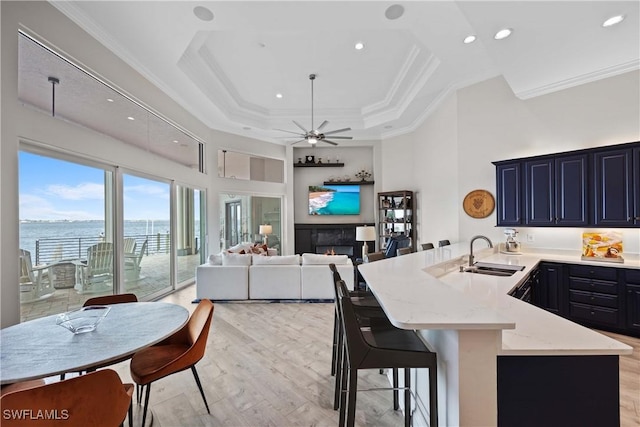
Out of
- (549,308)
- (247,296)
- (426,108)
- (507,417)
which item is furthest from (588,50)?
(247,296)

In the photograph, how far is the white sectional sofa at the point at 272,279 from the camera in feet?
14.4

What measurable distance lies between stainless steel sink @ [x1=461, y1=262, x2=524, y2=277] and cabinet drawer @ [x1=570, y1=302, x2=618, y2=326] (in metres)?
1.16

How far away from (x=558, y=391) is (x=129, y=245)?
4824 millimetres

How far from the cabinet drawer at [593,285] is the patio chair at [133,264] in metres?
5.94

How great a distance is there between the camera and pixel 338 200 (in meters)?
7.57

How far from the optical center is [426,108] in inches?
221

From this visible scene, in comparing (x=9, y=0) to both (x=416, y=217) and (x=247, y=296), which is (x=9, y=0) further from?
(x=416, y=217)

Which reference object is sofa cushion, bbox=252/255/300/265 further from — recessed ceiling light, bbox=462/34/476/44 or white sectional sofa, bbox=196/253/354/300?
recessed ceiling light, bbox=462/34/476/44

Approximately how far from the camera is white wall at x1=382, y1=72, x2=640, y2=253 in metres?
3.45

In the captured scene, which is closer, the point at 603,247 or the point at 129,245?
the point at 603,247

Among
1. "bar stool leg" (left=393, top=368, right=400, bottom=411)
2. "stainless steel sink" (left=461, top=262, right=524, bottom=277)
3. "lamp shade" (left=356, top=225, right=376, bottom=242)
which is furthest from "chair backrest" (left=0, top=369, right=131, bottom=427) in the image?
"lamp shade" (left=356, top=225, right=376, bottom=242)

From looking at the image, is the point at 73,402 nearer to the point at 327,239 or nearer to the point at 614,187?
the point at 614,187

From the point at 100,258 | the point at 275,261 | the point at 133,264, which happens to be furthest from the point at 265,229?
the point at 100,258

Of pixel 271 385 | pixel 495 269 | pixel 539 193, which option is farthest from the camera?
pixel 539 193
